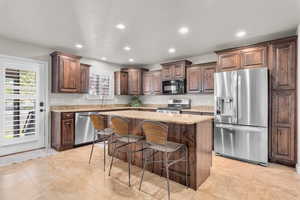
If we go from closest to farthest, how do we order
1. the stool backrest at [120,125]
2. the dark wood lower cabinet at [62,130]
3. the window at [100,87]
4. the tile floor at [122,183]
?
the tile floor at [122,183] → the stool backrest at [120,125] → the dark wood lower cabinet at [62,130] → the window at [100,87]

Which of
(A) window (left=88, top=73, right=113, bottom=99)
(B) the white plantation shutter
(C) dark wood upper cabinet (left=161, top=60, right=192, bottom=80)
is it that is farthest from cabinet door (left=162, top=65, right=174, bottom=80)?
(B) the white plantation shutter

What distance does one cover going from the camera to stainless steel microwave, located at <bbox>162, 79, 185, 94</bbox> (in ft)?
15.8

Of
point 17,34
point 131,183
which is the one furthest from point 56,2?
point 131,183

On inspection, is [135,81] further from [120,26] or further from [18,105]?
[18,105]

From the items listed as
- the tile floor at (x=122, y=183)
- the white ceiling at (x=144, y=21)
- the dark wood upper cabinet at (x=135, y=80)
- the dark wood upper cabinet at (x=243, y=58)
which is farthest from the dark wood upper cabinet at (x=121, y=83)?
the dark wood upper cabinet at (x=243, y=58)

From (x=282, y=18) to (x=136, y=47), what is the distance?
9.71 ft

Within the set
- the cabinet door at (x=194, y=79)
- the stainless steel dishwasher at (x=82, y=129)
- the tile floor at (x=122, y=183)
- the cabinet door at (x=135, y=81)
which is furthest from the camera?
the cabinet door at (x=135, y=81)

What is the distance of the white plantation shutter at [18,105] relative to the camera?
3478 mm

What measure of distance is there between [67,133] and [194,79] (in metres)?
3.79

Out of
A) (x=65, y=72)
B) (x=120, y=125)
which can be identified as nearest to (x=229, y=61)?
(x=120, y=125)

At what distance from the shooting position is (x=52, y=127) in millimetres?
4152

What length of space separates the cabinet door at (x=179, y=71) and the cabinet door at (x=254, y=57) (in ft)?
5.49

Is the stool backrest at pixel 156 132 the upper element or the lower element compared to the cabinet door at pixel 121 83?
lower

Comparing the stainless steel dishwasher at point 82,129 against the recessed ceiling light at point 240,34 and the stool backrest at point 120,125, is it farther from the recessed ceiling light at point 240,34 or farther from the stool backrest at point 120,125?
the recessed ceiling light at point 240,34
